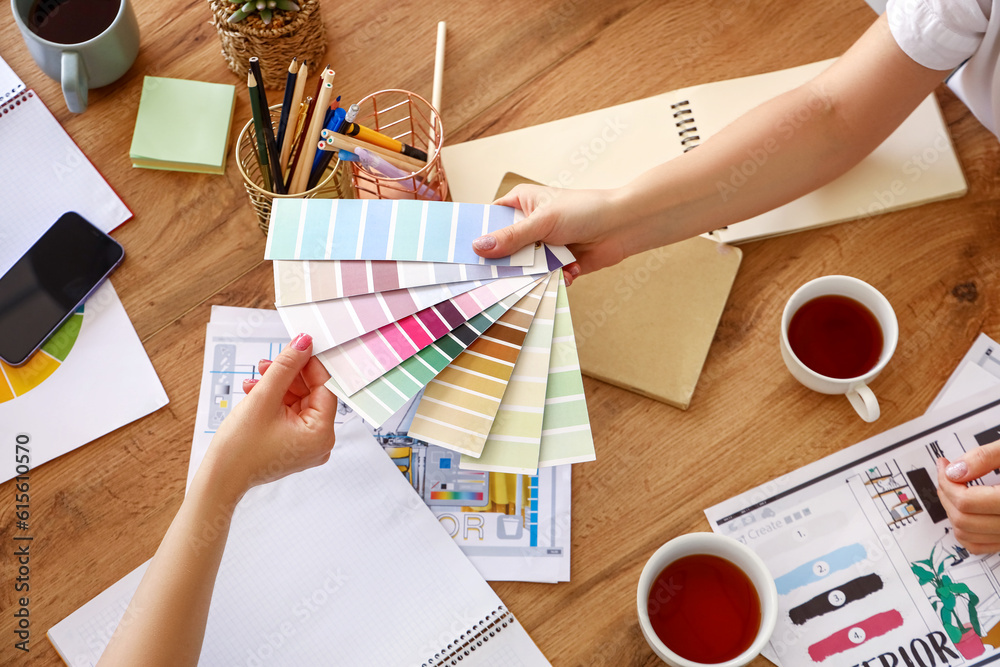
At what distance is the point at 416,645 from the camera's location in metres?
0.91

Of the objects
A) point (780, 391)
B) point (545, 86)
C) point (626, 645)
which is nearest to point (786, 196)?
point (780, 391)

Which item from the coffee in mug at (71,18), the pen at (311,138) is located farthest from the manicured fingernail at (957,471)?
the coffee in mug at (71,18)

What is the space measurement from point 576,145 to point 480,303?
34 centimetres

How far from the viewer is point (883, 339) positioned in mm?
938

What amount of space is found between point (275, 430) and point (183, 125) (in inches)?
18.4

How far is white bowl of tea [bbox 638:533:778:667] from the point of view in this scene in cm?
85

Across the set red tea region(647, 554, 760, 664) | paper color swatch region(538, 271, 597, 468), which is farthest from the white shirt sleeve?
red tea region(647, 554, 760, 664)

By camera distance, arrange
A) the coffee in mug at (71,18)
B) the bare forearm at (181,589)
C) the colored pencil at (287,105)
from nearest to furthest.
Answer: the bare forearm at (181,589)
the colored pencil at (287,105)
the coffee in mug at (71,18)

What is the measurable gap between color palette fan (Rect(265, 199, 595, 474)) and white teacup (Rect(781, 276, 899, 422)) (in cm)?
28

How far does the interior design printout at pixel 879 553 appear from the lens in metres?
0.90

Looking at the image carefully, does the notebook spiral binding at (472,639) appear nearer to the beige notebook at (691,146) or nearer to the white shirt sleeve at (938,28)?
the beige notebook at (691,146)

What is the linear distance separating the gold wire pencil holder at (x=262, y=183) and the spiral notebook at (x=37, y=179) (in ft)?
0.57

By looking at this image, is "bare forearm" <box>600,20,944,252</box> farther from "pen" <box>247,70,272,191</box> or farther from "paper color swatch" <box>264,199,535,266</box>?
"pen" <box>247,70,272,191</box>

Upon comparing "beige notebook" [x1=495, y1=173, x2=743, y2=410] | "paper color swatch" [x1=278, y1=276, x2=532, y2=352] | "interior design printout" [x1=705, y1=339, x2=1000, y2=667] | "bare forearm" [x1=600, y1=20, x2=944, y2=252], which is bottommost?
"interior design printout" [x1=705, y1=339, x2=1000, y2=667]
